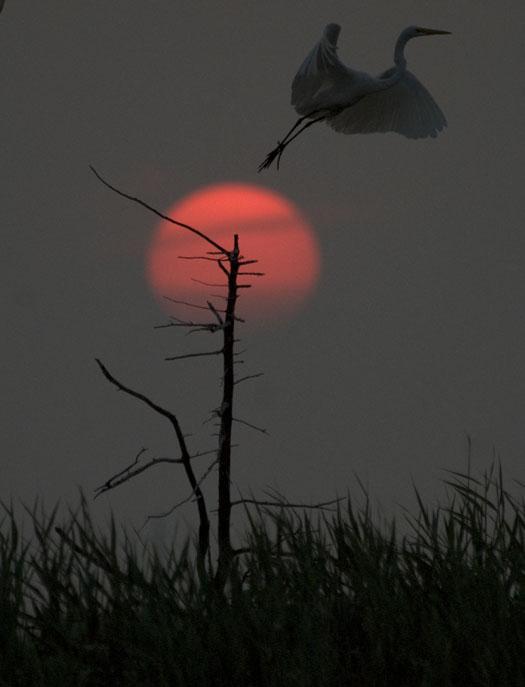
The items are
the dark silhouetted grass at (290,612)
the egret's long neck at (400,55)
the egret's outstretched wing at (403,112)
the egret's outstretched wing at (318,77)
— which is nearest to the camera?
the dark silhouetted grass at (290,612)

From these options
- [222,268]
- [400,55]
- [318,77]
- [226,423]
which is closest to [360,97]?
[318,77]

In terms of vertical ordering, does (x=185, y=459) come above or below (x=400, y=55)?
below

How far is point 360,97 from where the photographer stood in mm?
6449

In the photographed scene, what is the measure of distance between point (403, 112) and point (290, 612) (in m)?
3.64

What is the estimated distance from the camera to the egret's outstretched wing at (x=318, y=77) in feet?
20.3

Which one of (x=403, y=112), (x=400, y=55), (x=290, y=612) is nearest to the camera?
(x=290, y=612)

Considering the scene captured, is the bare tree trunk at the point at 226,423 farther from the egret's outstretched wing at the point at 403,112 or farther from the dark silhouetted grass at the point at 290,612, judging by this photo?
the egret's outstretched wing at the point at 403,112

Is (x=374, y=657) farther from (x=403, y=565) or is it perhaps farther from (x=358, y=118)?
(x=358, y=118)

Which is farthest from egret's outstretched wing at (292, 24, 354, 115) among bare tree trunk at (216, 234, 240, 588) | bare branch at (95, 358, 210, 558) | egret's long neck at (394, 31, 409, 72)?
bare branch at (95, 358, 210, 558)

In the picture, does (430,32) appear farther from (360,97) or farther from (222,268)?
(222,268)

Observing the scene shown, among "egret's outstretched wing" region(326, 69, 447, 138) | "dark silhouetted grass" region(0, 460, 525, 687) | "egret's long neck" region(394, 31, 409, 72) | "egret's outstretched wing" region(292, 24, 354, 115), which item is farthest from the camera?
"egret's outstretched wing" region(326, 69, 447, 138)

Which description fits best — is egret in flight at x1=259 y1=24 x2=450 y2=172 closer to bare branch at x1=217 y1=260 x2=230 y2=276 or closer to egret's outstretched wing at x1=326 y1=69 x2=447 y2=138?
egret's outstretched wing at x1=326 y1=69 x2=447 y2=138

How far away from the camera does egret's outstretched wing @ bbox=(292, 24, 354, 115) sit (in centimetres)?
619

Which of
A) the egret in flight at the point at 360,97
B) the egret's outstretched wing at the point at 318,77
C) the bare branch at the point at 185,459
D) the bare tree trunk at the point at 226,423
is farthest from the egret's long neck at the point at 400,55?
the bare branch at the point at 185,459
